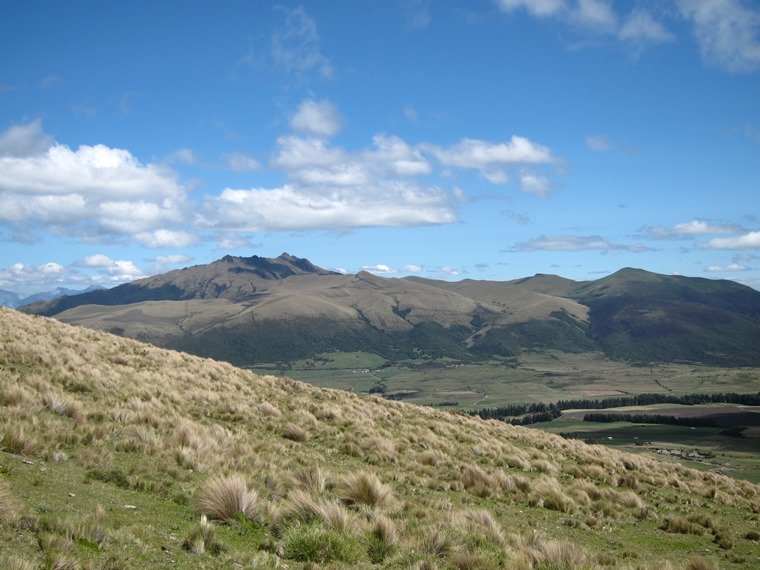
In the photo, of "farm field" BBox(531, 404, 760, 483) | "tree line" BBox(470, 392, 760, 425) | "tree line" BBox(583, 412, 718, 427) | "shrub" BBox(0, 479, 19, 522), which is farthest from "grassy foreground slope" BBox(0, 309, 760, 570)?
"tree line" BBox(470, 392, 760, 425)

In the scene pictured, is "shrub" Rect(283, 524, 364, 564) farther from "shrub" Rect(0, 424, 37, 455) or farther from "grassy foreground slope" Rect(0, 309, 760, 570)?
"shrub" Rect(0, 424, 37, 455)

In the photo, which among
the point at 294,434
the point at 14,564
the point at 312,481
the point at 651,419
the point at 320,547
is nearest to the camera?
the point at 14,564

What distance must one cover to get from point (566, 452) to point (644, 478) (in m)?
4.79

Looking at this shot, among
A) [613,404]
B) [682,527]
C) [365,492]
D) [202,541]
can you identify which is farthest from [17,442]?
[613,404]

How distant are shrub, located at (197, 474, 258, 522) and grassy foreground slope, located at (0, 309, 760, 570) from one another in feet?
0.09

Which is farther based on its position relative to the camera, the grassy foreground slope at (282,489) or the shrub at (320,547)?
the shrub at (320,547)

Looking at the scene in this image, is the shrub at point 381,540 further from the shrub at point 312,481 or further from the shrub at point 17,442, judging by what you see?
the shrub at point 17,442

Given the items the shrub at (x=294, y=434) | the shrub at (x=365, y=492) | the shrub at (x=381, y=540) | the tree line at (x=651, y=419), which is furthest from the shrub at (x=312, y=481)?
the tree line at (x=651, y=419)

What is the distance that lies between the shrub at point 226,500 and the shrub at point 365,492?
9.02 ft

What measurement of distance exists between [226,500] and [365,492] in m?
3.71

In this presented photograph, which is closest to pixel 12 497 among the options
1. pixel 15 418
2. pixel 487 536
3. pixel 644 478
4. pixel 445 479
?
pixel 15 418

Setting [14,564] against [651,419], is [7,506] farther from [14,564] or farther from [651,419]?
[651,419]

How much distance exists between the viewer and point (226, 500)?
10.4 m

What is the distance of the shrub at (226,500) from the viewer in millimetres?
10156
